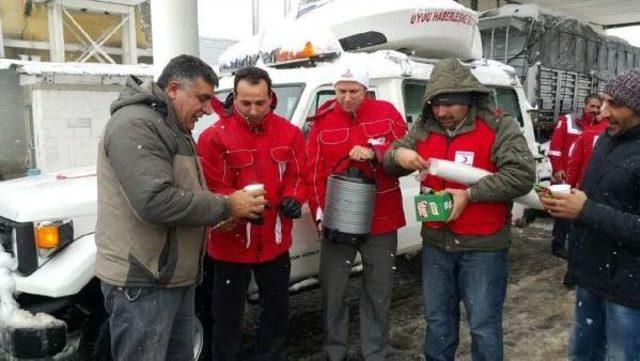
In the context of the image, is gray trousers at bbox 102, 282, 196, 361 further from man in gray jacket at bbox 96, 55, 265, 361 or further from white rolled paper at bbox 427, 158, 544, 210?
white rolled paper at bbox 427, 158, 544, 210

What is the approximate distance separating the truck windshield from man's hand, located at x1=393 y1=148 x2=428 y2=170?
3.82 ft

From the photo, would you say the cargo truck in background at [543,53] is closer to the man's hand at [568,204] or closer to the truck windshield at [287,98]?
the truck windshield at [287,98]

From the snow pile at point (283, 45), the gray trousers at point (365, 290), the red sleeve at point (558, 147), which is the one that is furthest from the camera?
the red sleeve at point (558, 147)

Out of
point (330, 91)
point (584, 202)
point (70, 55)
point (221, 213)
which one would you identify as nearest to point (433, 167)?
point (584, 202)

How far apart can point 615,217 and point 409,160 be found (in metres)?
1.02

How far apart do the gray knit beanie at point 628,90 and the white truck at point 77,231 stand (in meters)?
1.95

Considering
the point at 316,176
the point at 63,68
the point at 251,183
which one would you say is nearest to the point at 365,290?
the point at 316,176

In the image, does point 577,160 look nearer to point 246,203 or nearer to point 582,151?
point 582,151

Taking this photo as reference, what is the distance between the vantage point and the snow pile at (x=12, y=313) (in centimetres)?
246

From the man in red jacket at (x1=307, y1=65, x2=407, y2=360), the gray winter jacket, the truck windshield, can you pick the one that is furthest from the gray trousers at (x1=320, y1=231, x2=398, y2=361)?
the gray winter jacket

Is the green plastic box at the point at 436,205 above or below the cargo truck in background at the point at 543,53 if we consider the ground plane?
below

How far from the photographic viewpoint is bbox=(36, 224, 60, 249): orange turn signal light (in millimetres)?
2703

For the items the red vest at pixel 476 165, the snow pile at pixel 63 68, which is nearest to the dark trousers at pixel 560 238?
the red vest at pixel 476 165

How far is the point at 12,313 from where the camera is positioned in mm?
2525
